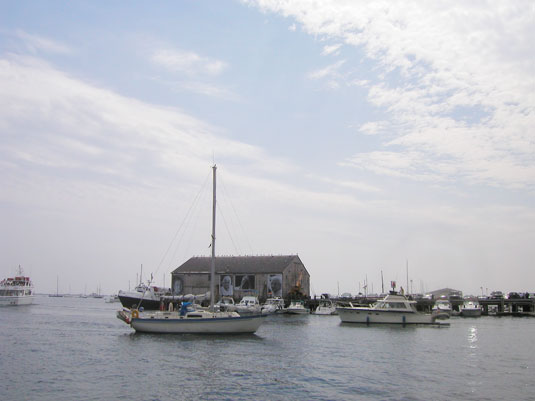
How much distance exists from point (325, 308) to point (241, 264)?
60.7 ft

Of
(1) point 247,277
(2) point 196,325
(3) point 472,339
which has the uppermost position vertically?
(1) point 247,277

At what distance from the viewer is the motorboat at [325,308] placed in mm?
83394

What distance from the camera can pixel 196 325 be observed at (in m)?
39.1

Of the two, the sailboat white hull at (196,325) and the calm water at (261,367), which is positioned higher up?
the sailboat white hull at (196,325)

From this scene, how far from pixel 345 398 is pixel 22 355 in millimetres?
19884

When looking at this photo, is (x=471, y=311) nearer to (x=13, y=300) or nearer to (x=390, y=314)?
(x=390, y=314)

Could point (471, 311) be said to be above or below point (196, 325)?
below

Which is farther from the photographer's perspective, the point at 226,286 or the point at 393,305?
the point at 226,286

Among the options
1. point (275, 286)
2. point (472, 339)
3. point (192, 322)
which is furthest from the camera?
point (275, 286)

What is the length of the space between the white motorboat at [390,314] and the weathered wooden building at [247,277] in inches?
1419

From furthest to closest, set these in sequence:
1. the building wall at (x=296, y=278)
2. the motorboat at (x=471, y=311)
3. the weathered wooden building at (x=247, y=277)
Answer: the building wall at (x=296, y=278), the weathered wooden building at (x=247, y=277), the motorboat at (x=471, y=311)

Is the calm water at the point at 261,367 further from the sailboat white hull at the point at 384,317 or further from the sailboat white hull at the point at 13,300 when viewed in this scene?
the sailboat white hull at the point at 13,300

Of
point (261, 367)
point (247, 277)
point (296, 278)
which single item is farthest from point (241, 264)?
point (261, 367)

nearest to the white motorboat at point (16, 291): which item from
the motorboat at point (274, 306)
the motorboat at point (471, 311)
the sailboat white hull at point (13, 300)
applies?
the sailboat white hull at point (13, 300)
